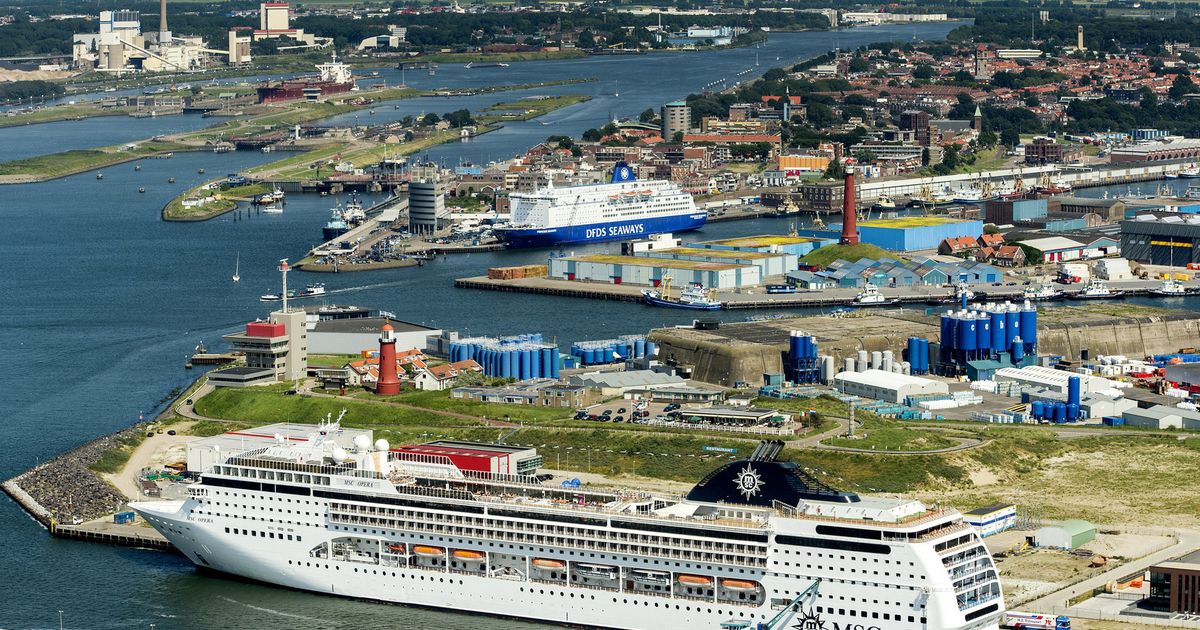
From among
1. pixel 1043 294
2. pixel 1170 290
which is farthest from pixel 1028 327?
pixel 1170 290

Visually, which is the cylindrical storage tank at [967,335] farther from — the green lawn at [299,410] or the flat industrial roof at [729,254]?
the flat industrial roof at [729,254]

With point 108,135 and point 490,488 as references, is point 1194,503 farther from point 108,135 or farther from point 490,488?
point 108,135

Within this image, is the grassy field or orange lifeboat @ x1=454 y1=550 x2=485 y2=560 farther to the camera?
the grassy field

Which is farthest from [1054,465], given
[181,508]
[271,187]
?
[271,187]

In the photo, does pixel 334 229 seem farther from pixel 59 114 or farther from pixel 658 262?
pixel 59 114

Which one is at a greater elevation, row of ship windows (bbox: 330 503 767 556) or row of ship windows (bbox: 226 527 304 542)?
row of ship windows (bbox: 330 503 767 556)

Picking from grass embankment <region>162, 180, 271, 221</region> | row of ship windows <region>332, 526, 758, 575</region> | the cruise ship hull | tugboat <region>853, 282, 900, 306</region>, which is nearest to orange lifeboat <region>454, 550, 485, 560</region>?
row of ship windows <region>332, 526, 758, 575</region>

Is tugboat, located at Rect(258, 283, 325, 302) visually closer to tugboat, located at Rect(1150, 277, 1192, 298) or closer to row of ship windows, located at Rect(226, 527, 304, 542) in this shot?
tugboat, located at Rect(1150, 277, 1192, 298)
